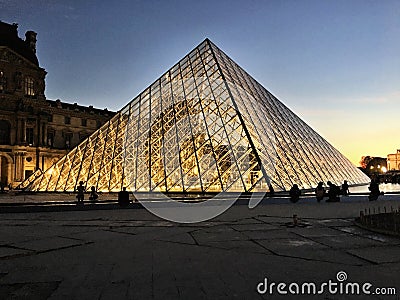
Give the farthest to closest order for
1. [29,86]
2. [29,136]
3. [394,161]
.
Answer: [394,161] → [29,86] → [29,136]

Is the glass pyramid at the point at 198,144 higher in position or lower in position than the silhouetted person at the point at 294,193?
higher

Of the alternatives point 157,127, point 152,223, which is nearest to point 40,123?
point 157,127

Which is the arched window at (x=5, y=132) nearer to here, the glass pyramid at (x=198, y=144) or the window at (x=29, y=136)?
the window at (x=29, y=136)

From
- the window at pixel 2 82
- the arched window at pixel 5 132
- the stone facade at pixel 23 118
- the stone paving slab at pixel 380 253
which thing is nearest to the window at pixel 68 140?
the stone facade at pixel 23 118

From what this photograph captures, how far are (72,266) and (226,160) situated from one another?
1519 centimetres

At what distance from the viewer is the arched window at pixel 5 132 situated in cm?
4808

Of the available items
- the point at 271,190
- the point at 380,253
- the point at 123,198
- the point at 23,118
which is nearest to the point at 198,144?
the point at 271,190

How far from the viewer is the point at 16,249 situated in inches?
249

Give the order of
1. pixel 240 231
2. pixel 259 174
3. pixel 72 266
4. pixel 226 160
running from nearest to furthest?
1. pixel 72 266
2. pixel 240 231
3. pixel 259 174
4. pixel 226 160

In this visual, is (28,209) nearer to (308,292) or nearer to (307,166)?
(308,292)

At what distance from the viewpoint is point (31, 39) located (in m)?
56.8

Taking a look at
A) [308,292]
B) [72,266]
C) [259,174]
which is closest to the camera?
[308,292]

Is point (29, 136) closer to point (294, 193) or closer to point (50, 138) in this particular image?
point (50, 138)

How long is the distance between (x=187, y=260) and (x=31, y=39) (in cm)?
6055
